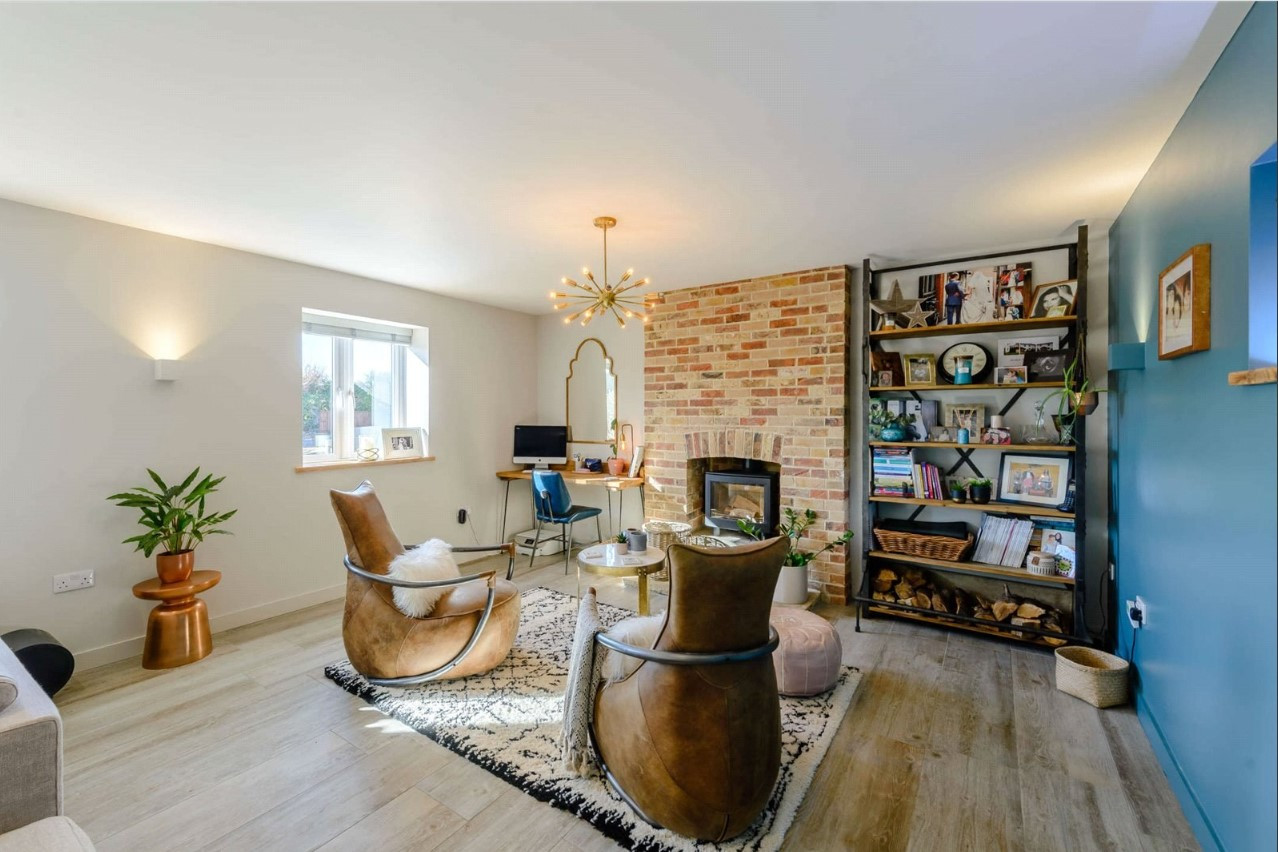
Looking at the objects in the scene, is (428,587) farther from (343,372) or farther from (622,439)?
(622,439)

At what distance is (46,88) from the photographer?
1.73 meters

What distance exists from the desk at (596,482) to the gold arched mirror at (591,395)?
446 millimetres

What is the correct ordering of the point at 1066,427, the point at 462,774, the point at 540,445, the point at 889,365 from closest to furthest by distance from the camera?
the point at 462,774 → the point at 1066,427 → the point at 889,365 → the point at 540,445

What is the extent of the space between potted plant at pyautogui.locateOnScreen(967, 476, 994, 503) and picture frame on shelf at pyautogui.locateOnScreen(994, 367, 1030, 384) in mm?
593

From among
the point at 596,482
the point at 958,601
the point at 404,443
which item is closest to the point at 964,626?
the point at 958,601

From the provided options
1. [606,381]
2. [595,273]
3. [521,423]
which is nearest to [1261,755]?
[595,273]

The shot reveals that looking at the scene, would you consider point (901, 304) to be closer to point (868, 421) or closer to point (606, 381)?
point (868, 421)

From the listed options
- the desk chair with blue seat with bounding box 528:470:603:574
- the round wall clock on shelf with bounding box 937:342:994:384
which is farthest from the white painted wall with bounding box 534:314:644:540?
the round wall clock on shelf with bounding box 937:342:994:384

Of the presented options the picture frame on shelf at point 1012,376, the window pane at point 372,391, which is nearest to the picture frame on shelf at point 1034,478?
the picture frame on shelf at point 1012,376

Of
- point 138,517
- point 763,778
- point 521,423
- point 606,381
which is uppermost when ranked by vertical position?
point 606,381

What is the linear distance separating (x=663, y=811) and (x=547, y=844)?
376 mm

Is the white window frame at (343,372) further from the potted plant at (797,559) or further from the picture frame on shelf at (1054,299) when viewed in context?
the picture frame on shelf at (1054,299)

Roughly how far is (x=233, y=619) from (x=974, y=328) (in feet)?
15.7

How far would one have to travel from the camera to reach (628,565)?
293cm
